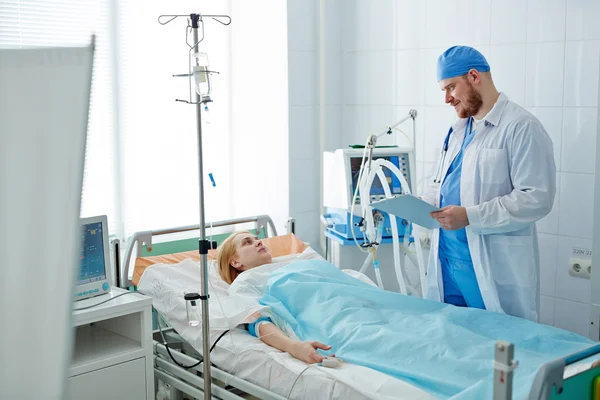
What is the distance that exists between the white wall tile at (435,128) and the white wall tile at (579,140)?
2.17ft

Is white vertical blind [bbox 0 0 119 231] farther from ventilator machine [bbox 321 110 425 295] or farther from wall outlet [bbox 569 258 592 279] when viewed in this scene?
wall outlet [bbox 569 258 592 279]

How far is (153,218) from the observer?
166 inches

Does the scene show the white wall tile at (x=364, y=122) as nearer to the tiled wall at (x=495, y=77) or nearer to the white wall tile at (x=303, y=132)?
the tiled wall at (x=495, y=77)

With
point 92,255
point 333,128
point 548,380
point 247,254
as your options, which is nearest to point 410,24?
point 333,128

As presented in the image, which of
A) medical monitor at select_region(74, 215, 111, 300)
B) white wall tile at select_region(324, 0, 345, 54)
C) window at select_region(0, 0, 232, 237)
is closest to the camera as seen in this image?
medical monitor at select_region(74, 215, 111, 300)

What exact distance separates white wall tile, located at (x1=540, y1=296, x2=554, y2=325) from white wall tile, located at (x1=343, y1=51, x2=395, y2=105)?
1437 millimetres

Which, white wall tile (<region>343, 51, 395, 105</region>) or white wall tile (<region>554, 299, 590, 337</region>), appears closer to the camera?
white wall tile (<region>554, 299, 590, 337</region>)

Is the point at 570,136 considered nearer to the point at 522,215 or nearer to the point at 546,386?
the point at 522,215

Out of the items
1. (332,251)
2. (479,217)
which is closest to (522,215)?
(479,217)

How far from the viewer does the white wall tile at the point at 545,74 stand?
3.22 metres

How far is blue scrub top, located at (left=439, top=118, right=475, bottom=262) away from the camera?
2715 millimetres

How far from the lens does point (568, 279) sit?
3.26 metres

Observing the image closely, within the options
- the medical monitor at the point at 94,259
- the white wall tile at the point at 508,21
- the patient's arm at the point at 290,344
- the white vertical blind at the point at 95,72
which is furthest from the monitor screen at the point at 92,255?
the white wall tile at the point at 508,21

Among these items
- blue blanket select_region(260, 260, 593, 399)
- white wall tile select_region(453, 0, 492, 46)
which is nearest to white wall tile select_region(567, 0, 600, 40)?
white wall tile select_region(453, 0, 492, 46)
